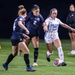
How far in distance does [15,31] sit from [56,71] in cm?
166

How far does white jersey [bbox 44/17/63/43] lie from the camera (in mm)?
15703

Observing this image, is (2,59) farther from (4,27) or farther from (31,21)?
(4,27)

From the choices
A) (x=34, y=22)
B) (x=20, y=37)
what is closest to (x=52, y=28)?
(x=34, y=22)

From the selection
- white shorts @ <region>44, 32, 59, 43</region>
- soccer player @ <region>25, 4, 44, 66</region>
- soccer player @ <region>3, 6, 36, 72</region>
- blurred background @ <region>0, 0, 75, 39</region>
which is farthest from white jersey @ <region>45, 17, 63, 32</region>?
blurred background @ <region>0, 0, 75, 39</region>

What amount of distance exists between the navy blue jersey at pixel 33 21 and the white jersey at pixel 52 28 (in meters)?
0.45

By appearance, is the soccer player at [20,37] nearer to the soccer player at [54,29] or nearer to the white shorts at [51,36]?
the soccer player at [54,29]

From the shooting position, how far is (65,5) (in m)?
31.6

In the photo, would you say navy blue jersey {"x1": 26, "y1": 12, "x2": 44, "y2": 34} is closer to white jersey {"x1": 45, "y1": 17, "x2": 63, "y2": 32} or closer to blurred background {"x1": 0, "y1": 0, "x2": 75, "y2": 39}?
white jersey {"x1": 45, "y1": 17, "x2": 63, "y2": 32}

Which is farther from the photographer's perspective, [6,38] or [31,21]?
[6,38]

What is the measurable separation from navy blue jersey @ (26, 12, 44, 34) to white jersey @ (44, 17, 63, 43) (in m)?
0.45

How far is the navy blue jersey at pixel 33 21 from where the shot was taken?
15.1 metres

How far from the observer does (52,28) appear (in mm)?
15797

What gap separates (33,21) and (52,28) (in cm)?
88

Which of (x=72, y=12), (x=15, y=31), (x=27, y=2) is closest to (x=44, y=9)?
(x=27, y=2)
